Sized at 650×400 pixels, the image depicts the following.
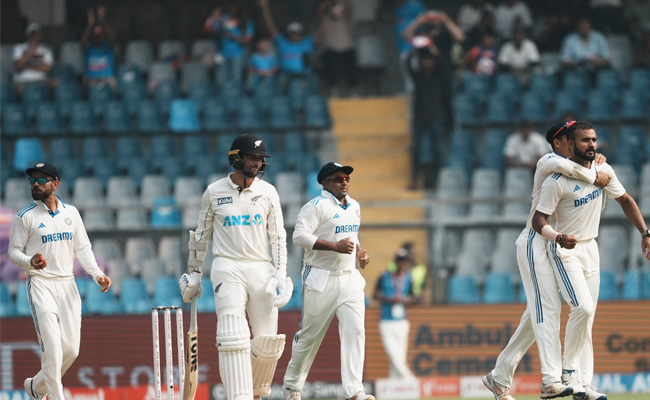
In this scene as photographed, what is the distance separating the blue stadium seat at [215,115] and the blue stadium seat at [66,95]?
2.78 m

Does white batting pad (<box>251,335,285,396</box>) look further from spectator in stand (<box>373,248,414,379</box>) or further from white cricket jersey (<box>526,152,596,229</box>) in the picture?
spectator in stand (<box>373,248,414,379</box>)

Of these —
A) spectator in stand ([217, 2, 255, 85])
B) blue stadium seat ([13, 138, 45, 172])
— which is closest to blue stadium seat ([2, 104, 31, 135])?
blue stadium seat ([13, 138, 45, 172])

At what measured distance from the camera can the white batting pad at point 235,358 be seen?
8164 mm

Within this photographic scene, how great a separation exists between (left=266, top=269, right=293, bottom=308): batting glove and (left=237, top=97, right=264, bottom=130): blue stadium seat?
934 cm

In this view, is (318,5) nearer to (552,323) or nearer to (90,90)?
(90,90)

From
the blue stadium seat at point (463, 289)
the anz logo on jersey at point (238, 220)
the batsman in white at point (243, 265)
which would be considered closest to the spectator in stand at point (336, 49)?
the blue stadium seat at point (463, 289)

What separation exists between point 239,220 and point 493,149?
8881 mm

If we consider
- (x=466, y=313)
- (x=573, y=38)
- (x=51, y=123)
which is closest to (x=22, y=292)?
(x=51, y=123)

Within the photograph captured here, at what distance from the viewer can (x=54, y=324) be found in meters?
9.27

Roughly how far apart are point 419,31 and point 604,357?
770cm

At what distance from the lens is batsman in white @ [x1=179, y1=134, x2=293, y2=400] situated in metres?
8.22

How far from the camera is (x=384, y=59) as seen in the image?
19.8 metres

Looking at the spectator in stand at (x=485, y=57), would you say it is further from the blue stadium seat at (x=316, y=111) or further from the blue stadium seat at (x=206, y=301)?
the blue stadium seat at (x=206, y=301)

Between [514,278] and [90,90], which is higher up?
[90,90]
